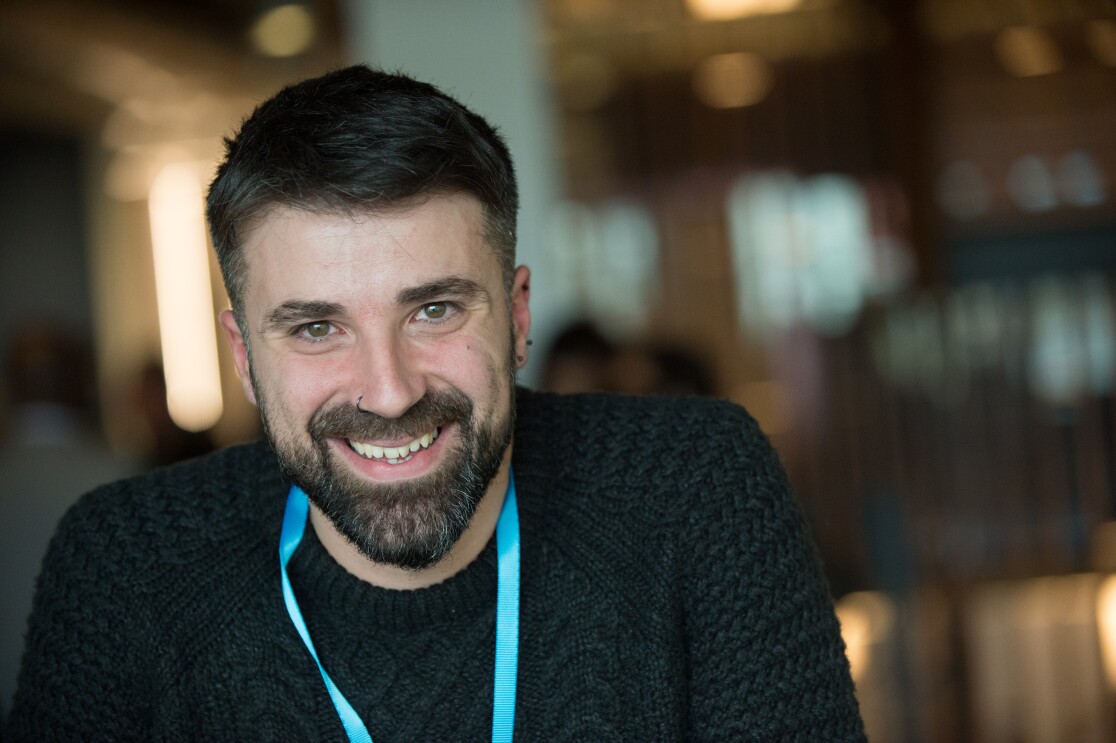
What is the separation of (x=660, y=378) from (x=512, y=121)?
4.14 feet

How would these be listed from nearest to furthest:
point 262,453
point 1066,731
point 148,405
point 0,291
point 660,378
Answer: point 262,453, point 660,378, point 1066,731, point 148,405, point 0,291

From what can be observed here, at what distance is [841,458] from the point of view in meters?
4.73

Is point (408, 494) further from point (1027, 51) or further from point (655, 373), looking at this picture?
point (1027, 51)

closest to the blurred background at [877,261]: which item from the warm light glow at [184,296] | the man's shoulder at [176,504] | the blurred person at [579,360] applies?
the blurred person at [579,360]

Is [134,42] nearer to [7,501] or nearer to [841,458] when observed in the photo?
[7,501]

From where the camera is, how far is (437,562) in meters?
1.57

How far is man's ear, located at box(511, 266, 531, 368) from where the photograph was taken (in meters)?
1.66

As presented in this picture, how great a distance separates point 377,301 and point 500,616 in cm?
44

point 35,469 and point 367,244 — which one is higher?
point 367,244

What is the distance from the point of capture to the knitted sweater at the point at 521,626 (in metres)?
1.57

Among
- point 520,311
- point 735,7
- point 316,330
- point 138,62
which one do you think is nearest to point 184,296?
point 138,62

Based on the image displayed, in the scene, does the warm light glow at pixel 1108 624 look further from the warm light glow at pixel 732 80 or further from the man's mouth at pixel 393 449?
the man's mouth at pixel 393 449

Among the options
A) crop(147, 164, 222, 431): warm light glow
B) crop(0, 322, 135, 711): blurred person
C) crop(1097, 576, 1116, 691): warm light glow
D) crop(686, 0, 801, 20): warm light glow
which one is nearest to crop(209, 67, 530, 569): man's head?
crop(0, 322, 135, 711): blurred person

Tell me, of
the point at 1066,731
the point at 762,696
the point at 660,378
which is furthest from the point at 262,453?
the point at 1066,731
